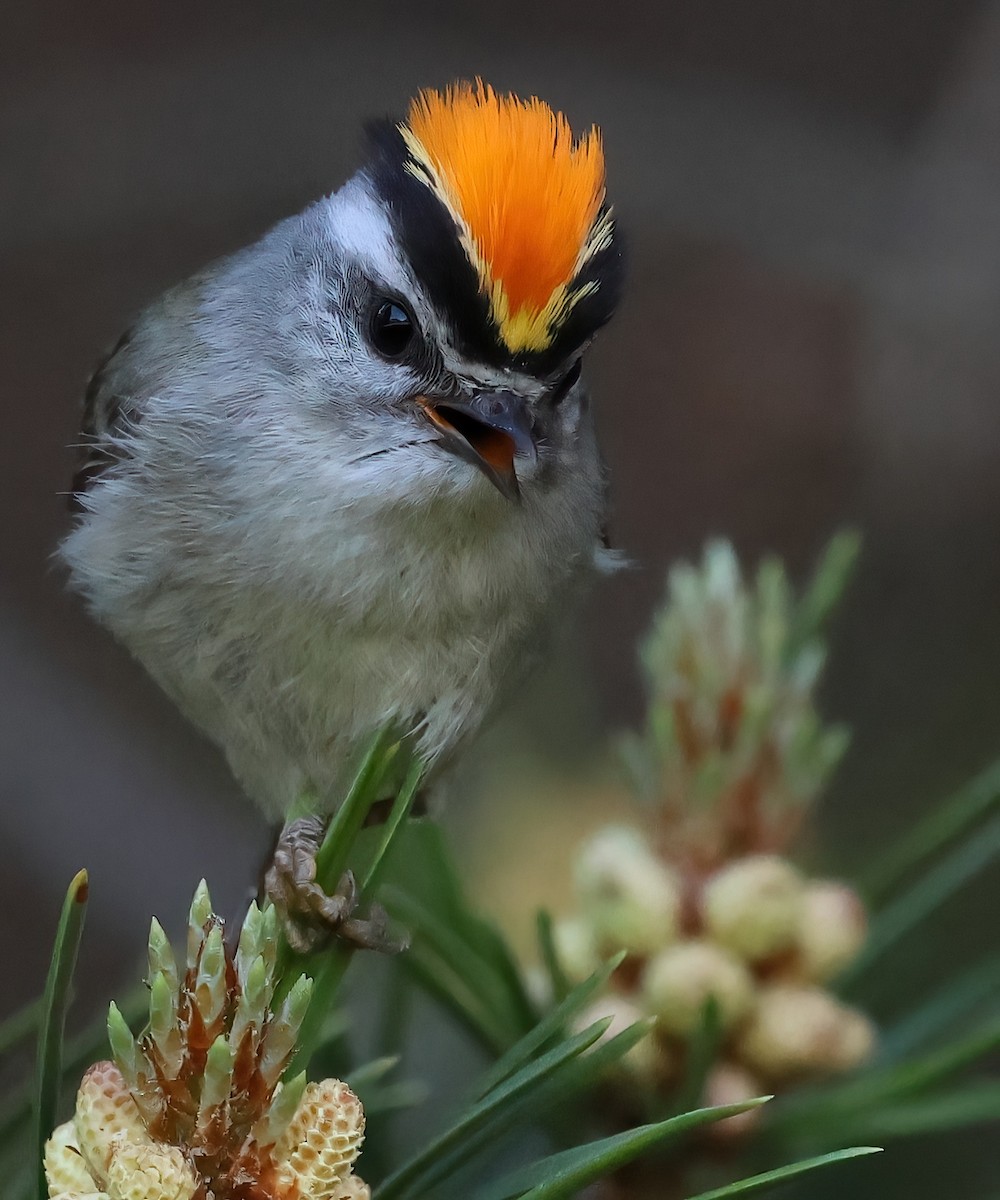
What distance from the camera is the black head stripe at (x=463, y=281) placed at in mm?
799

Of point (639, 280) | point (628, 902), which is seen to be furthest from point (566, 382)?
point (639, 280)

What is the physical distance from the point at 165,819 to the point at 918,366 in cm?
110

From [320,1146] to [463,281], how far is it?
52 cm

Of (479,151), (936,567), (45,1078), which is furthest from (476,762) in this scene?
(936,567)

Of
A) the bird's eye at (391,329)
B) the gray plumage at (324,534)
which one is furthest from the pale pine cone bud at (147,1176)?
the bird's eye at (391,329)

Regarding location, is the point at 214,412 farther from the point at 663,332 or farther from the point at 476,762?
the point at 663,332

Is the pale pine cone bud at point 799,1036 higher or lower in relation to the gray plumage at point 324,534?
lower

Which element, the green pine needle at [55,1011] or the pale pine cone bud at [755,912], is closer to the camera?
the green pine needle at [55,1011]

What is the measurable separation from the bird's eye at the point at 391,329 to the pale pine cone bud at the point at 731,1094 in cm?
46

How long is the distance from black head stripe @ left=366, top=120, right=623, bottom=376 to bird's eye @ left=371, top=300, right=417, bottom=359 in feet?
0.10

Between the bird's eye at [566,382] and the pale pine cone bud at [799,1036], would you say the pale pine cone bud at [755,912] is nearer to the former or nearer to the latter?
the pale pine cone bud at [799,1036]

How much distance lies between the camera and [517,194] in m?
0.76

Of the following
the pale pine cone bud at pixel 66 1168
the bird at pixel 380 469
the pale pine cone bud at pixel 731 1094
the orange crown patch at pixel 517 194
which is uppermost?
the orange crown patch at pixel 517 194

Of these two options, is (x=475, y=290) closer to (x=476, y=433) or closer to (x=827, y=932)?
(x=476, y=433)
